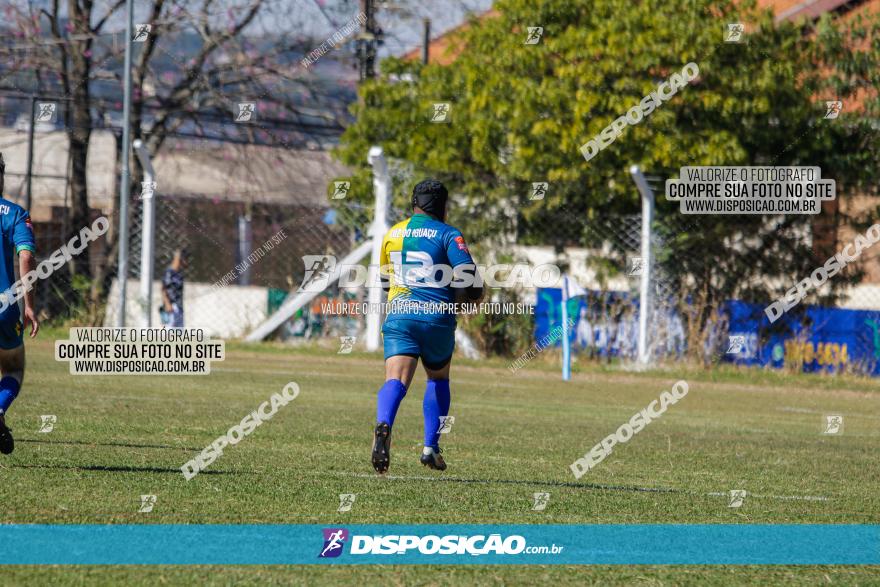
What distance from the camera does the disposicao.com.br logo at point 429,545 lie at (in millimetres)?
5871

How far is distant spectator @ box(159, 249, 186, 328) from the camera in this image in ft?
78.7

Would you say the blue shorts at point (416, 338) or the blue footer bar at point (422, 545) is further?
the blue shorts at point (416, 338)

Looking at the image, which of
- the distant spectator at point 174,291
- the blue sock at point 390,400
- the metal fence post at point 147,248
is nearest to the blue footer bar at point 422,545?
the blue sock at point 390,400

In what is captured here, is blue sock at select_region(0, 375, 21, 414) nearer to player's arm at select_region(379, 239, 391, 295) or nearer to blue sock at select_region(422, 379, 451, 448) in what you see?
player's arm at select_region(379, 239, 391, 295)

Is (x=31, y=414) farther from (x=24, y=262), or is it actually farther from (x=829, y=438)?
(x=829, y=438)

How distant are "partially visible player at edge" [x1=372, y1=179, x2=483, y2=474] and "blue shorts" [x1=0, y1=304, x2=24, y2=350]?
2292 millimetres

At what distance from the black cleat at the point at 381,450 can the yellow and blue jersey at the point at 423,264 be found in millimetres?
884

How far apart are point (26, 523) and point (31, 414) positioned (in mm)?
5672

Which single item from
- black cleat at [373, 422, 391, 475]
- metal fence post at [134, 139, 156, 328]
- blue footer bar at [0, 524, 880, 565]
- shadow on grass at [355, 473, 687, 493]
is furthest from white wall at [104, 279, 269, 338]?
blue footer bar at [0, 524, 880, 565]

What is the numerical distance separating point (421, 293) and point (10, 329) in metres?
2.56

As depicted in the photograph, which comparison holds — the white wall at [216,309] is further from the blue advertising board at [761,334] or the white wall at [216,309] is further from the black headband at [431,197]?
the black headband at [431,197]

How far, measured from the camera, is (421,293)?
28.3ft

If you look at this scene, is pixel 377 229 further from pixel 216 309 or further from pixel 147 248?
pixel 216 309

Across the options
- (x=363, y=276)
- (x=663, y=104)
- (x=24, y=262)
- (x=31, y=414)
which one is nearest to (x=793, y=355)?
(x=663, y=104)
